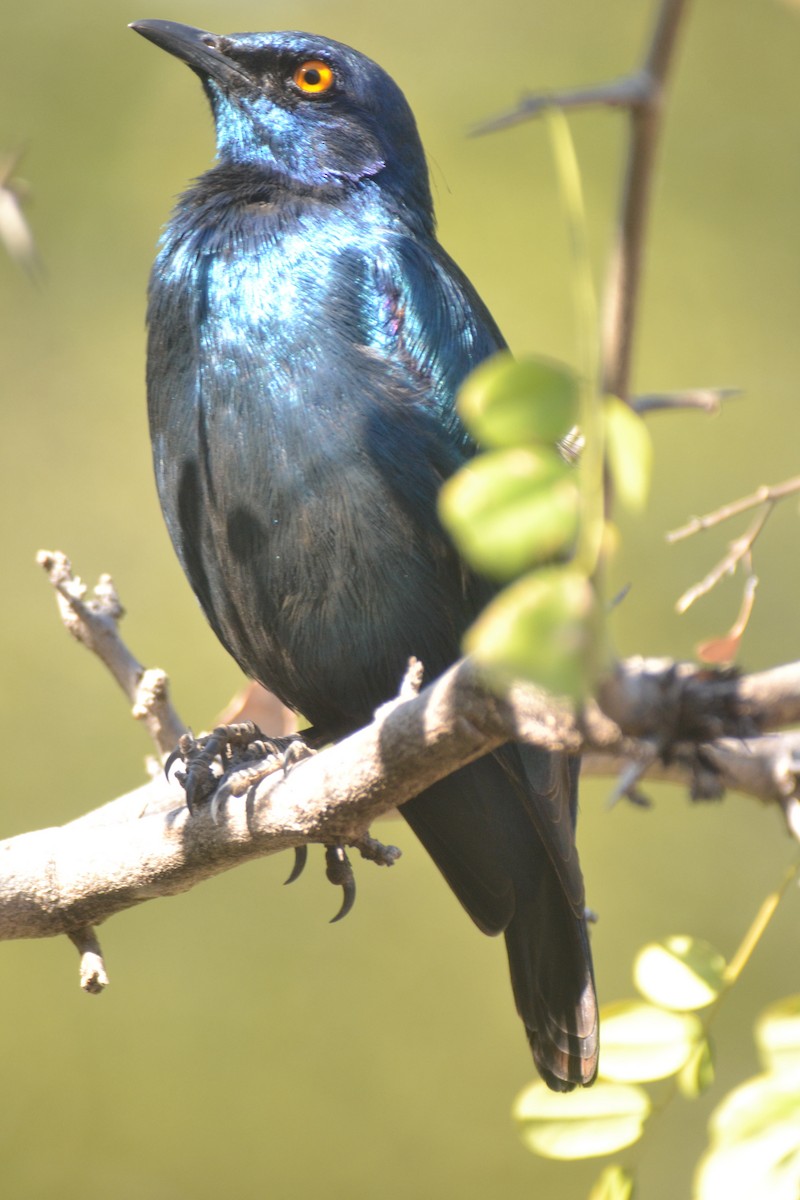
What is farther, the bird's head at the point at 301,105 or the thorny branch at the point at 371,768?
the bird's head at the point at 301,105

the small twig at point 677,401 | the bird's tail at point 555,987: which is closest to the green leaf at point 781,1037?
the small twig at point 677,401

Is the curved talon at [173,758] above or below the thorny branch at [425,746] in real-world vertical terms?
below

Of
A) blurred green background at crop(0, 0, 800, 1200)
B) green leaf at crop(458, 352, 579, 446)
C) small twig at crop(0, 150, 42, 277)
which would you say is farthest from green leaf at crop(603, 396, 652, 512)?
blurred green background at crop(0, 0, 800, 1200)

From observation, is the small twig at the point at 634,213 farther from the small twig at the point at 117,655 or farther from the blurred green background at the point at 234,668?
the blurred green background at the point at 234,668

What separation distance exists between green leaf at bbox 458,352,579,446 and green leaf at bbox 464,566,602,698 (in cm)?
14

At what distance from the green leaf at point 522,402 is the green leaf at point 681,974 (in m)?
1.33

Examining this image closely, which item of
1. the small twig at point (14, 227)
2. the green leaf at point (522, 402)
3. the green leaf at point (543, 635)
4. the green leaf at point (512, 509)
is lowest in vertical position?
the green leaf at point (543, 635)

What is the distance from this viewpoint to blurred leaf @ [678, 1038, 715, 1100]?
2252 millimetres

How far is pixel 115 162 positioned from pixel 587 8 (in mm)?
2858

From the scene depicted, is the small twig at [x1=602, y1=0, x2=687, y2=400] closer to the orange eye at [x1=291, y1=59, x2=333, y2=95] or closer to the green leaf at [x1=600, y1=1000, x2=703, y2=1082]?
the green leaf at [x1=600, y1=1000, x2=703, y2=1082]

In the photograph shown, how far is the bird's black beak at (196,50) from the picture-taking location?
160 inches

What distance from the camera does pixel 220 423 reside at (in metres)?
3.37

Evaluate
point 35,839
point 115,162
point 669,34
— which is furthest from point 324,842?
point 115,162

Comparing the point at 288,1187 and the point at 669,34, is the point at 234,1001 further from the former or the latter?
the point at 669,34
